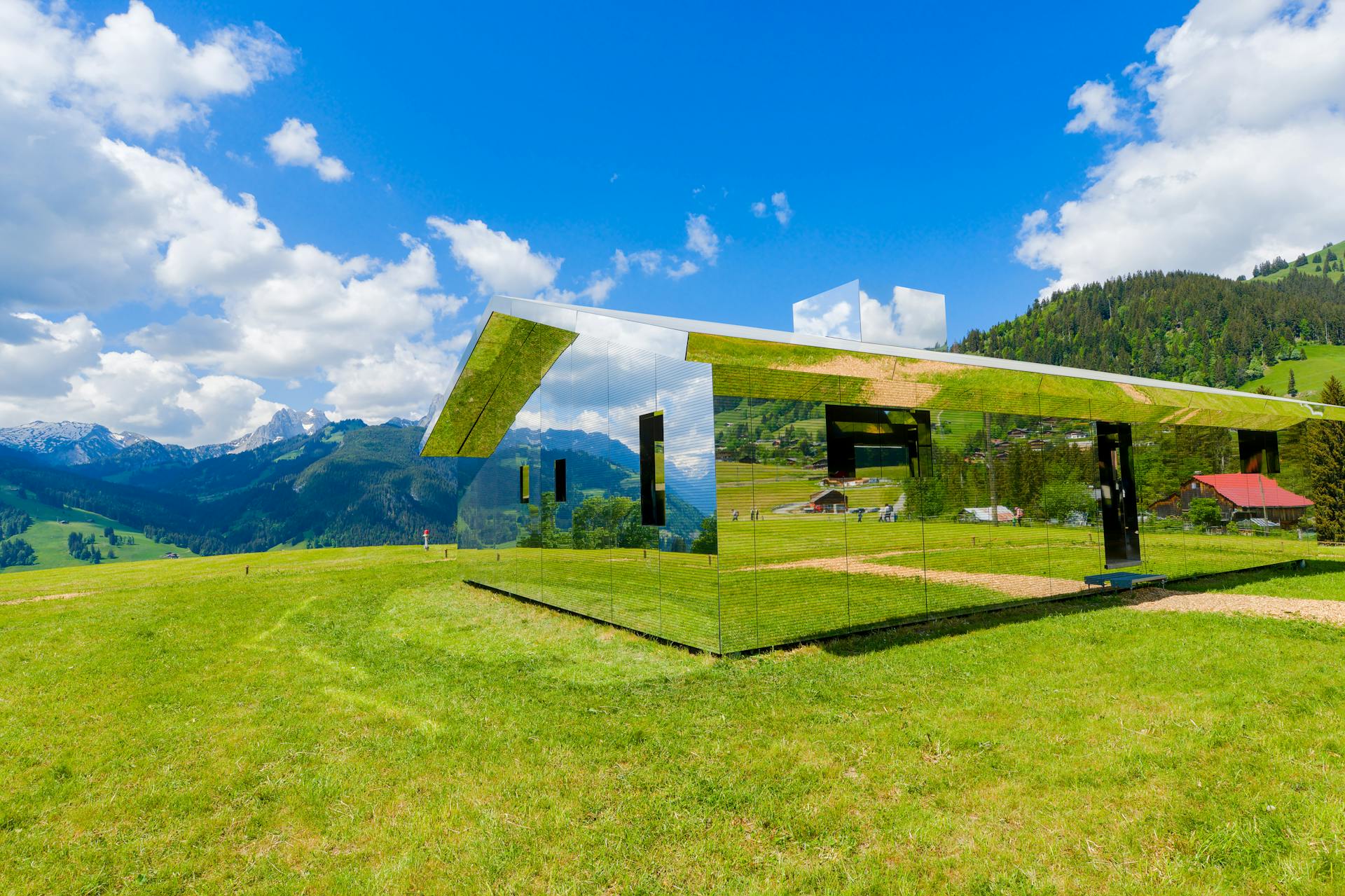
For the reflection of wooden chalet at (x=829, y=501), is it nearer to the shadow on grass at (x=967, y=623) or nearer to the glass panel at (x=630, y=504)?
the shadow on grass at (x=967, y=623)

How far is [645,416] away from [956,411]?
5352mm

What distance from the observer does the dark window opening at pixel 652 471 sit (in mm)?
9078

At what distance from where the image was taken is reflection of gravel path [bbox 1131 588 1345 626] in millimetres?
10508

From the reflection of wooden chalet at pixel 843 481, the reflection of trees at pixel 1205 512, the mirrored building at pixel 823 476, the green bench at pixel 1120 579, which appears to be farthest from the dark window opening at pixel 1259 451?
the reflection of wooden chalet at pixel 843 481

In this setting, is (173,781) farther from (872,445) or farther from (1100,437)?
(1100,437)

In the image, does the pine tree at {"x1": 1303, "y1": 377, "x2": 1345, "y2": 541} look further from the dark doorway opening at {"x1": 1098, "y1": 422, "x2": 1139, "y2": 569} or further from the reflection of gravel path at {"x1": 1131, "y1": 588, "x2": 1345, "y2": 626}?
the reflection of gravel path at {"x1": 1131, "y1": 588, "x2": 1345, "y2": 626}

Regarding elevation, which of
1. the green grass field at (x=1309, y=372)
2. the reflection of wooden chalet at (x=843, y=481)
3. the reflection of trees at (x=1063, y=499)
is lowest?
the reflection of trees at (x=1063, y=499)

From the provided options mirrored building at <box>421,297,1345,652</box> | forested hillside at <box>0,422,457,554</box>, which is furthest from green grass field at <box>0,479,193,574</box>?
mirrored building at <box>421,297,1345,652</box>

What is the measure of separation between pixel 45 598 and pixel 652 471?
2012 centimetres

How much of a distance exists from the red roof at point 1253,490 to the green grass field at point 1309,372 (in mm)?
118613

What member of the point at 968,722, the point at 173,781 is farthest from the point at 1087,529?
the point at 173,781

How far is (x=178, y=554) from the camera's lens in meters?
159

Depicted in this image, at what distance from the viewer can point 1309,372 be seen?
114 metres

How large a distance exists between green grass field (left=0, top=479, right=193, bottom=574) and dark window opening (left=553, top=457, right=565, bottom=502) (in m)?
175
